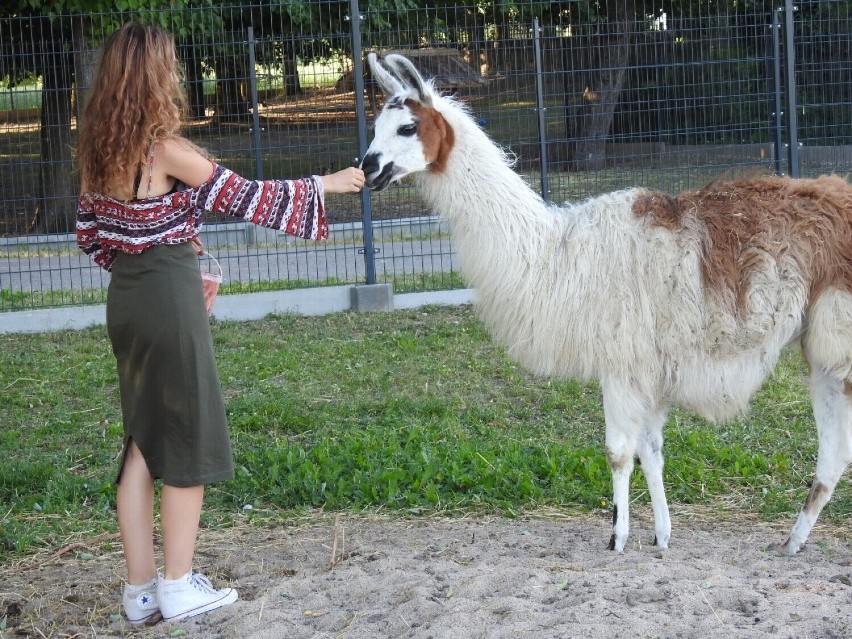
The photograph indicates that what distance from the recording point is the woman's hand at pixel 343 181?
3.86 meters

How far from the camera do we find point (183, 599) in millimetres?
3820

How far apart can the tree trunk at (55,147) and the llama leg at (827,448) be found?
824 centimetres

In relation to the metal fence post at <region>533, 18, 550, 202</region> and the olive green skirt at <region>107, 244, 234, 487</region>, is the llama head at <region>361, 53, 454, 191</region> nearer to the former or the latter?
the olive green skirt at <region>107, 244, 234, 487</region>

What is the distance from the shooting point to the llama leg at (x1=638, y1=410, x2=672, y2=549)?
4.55 meters

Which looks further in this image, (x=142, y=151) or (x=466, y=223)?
(x=466, y=223)

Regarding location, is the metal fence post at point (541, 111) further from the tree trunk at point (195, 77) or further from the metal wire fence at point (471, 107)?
the tree trunk at point (195, 77)

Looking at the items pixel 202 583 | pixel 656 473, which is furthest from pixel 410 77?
pixel 202 583

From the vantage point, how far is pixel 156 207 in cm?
357

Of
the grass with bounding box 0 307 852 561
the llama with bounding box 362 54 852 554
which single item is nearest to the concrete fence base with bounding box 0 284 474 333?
the grass with bounding box 0 307 852 561

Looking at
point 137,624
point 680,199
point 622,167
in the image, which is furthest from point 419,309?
point 137,624

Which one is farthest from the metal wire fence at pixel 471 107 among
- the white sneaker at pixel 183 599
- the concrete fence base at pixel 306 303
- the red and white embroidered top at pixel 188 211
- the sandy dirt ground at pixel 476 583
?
the white sneaker at pixel 183 599

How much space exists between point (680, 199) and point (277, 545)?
2.37 meters

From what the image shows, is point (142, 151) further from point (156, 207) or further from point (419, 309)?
point (419, 309)

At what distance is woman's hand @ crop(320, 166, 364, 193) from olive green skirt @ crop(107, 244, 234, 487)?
0.55 m
